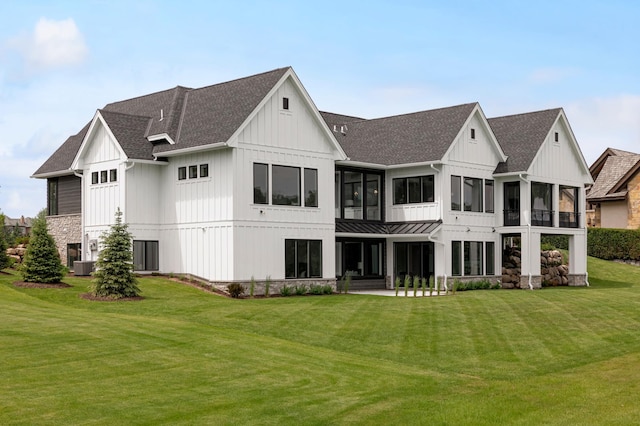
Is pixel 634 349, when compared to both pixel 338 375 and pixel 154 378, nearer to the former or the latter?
pixel 338 375

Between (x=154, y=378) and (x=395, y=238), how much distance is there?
26.5m

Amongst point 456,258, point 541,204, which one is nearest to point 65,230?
point 456,258

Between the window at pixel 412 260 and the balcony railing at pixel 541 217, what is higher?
the balcony railing at pixel 541 217

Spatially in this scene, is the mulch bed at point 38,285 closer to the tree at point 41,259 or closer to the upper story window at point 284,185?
the tree at point 41,259

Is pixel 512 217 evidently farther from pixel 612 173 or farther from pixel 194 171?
pixel 612 173

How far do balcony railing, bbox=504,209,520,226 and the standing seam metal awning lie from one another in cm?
500

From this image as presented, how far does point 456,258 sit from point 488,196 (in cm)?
435

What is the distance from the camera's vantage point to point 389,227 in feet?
133

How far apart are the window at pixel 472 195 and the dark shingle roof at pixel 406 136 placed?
2.53m

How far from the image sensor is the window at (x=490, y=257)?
4191 cm

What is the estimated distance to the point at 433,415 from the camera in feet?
43.8

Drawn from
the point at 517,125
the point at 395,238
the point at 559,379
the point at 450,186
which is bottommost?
the point at 559,379

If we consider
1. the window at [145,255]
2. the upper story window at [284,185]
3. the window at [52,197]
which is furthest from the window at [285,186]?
the window at [52,197]

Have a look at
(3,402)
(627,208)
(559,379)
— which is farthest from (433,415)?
(627,208)
